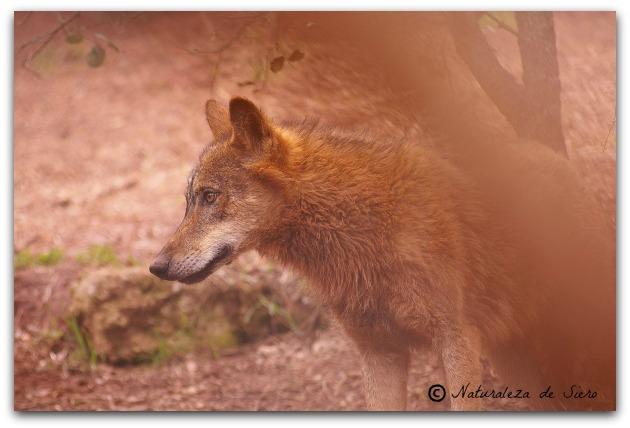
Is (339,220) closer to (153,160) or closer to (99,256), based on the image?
(99,256)

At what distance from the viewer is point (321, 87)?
14.6ft

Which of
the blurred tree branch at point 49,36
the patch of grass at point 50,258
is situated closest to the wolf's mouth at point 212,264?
the blurred tree branch at point 49,36

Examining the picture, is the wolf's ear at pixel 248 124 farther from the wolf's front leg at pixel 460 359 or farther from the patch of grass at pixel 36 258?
the patch of grass at pixel 36 258

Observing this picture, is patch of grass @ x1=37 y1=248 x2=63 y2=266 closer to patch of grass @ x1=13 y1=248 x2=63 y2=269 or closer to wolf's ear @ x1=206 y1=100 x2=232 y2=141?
patch of grass @ x1=13 y1=248 x2=63 y2=269

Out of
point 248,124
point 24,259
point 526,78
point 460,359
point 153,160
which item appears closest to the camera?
point 248,124

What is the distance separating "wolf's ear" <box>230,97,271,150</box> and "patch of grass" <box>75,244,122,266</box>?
2.15m

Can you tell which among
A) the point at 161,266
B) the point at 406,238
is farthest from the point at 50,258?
the point at 406,238

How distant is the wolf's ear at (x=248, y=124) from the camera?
3439 mm

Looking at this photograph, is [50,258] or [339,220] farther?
[50,258]

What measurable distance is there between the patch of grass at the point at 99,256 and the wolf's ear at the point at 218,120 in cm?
177

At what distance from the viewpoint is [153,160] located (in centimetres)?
594

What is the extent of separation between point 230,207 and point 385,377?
3.31 ft

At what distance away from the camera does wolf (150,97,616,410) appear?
3592mm

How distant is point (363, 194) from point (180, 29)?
57.5 inches
